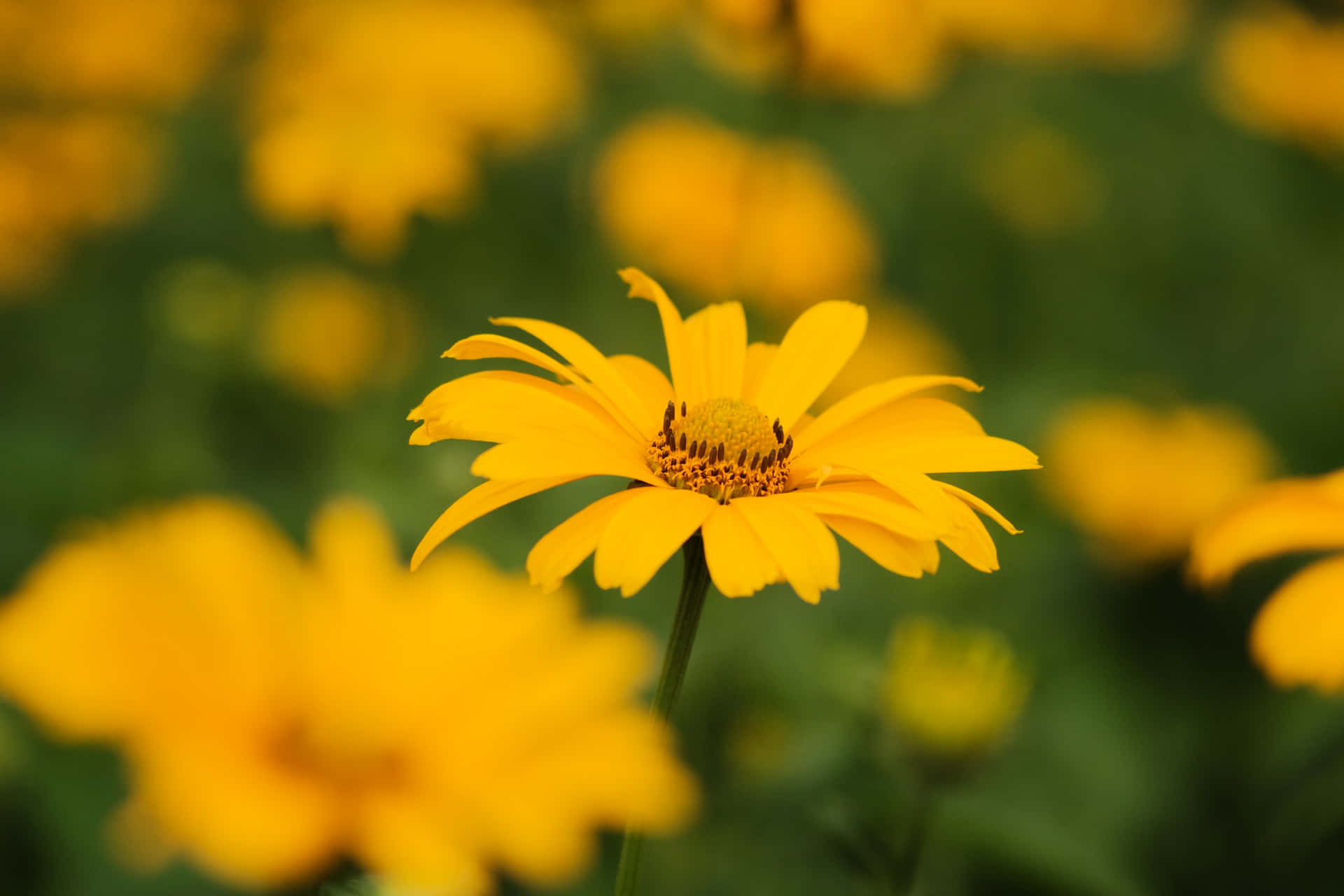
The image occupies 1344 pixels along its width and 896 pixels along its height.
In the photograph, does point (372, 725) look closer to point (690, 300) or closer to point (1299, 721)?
point (1299, 721)

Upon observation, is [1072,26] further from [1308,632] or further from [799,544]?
[799,544]

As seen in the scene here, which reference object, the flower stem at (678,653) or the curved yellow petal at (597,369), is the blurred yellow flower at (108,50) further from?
the flower stem at (678,653)

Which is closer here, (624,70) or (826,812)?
(826,812)

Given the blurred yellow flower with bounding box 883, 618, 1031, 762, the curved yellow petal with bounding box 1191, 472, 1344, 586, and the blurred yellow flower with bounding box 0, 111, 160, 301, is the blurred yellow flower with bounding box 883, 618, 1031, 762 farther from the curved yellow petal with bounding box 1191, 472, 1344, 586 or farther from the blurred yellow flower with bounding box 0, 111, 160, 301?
the blurred yellow flower with bounding box 0, 111, 160, 301

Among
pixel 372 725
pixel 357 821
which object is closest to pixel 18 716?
pixel 372 725

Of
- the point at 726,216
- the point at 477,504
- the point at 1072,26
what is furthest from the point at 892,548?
the point at 1072,26

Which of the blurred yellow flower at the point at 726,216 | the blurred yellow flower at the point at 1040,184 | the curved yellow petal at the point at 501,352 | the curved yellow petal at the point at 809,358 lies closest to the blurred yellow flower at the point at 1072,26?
the blurred yellow flower at the point at 1040,184
